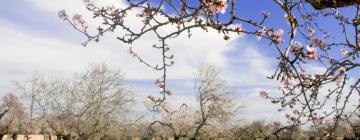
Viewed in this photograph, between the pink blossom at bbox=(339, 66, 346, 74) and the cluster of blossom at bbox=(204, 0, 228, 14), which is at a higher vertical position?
the cluster of blossom at bbox=(204, 0, 228, 14)

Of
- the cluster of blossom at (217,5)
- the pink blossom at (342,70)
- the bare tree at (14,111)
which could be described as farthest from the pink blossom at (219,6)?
the bare tree at (14,111)

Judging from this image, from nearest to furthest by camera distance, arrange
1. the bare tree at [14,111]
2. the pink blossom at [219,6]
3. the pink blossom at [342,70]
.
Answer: the pink blossom at [219,6], the pink blossom at [342,70], the bare tree at [14,111]

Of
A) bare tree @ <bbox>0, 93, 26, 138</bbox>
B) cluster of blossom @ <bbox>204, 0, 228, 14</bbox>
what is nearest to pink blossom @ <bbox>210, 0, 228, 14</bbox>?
cluster of blossom @ <bbox>204, 0, 228, 14</bbox>

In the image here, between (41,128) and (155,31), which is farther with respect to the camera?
(41,128)

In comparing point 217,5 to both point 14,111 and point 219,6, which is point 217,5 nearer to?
point 219,6

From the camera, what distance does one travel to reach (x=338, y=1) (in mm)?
4035

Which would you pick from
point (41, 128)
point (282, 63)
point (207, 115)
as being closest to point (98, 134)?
point (207, 115)

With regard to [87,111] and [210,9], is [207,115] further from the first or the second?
[210,9]

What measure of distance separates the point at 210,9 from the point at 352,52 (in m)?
3.77

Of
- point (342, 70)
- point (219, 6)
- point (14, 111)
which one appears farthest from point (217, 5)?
point (14, 111)

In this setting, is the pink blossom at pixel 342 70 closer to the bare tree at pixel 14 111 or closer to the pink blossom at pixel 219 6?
the pink blossom at pixel 219 6

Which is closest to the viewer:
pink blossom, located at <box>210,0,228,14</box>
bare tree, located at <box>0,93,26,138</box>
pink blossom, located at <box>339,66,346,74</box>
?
pink blossom, located at <box>210,0,228,14</box>

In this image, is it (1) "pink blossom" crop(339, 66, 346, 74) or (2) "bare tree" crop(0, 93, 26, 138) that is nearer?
(1) "pink blossom" crop(339, 66, 346, 74)

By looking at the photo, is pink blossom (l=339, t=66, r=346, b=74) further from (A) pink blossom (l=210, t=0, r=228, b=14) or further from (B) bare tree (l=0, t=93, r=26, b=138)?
(B) bare tree (l=0, t=93, r=26, b=138)
